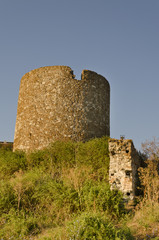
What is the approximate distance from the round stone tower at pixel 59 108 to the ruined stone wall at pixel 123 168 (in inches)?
188

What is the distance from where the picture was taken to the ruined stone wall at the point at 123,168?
28.2ft

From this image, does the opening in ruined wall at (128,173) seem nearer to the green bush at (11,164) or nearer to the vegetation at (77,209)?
the vegetation at (77,209)

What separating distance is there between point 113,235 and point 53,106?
9.80 meters

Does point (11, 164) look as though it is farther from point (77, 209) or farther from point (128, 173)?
point (128, 173)

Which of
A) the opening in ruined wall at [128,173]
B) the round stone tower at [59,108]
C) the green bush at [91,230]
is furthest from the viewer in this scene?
the round stone tower at [59,108]

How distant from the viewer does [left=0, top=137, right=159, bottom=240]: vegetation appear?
539 cm

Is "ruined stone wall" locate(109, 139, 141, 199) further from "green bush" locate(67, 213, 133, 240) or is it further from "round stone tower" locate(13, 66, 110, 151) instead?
"round stone tower" locate(13, 66, 110, 151)

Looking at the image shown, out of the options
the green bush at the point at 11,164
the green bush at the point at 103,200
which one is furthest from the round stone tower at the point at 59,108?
the green bush at the point at 103,200

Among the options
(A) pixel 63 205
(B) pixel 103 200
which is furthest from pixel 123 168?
(A) pixel 63 205

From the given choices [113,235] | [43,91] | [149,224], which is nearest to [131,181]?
[149,224]

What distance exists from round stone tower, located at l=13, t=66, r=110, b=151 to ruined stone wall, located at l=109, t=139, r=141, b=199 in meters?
4.78

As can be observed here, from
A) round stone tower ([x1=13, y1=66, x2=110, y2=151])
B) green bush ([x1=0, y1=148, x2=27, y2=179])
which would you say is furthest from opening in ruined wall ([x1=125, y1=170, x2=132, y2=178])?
green bush ([x1=0, y1=148, x2=27, y2=179])

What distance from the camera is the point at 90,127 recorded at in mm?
14258

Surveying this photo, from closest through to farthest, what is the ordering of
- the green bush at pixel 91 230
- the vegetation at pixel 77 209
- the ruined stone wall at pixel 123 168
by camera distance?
the green bush at pixel 91 230
the vegetation at pixel 77 209
the ruined stone wall at pixel 123 168
